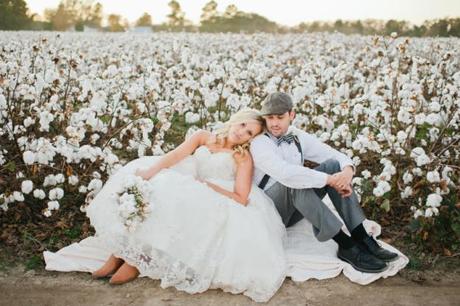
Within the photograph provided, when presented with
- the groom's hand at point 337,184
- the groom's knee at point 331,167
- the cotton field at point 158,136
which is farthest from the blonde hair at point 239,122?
the cotton field at point 158,136

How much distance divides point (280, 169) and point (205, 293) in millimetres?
1020

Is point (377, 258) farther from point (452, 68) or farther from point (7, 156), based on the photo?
point (452, 68)

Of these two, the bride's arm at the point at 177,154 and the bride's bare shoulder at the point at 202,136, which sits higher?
the bride's bare shoulder at the point at 202,136

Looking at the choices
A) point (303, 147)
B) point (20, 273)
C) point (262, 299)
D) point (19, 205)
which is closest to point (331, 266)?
point (262, 299)

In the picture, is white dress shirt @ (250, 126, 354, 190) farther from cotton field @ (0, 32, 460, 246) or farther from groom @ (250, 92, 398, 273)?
cotton field @ (0, 32, 460, 246)

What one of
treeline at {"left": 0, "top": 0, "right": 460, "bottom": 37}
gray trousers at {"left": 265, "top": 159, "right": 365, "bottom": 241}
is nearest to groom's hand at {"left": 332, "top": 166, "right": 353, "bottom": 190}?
gray trousers at {"left": 265, "top": 159, "right": 365, "bottom": 241}

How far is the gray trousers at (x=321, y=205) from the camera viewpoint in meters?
3.53

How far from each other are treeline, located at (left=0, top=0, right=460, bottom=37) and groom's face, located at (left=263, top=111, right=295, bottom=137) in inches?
692

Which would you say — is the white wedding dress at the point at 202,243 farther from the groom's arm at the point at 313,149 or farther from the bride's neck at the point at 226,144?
the groom's arm at the point at 313,149

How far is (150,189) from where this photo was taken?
3.41 meters

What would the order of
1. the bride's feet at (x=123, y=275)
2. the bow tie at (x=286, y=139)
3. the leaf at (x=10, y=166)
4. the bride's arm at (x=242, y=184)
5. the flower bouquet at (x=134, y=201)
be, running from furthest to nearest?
the leaf at (x=10, y=166), the bow tie at (x=286, y=139), the bride's arm at (x=242, y=184), the bride's feet at (x=123, y=275), the flower bouquet at (x=134, y=201)

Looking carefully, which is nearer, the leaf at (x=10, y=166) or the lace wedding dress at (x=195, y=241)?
the lace wedding dress at (x=195, y=241)

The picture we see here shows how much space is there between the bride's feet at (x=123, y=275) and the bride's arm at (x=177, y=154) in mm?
665

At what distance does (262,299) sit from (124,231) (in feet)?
3.41
